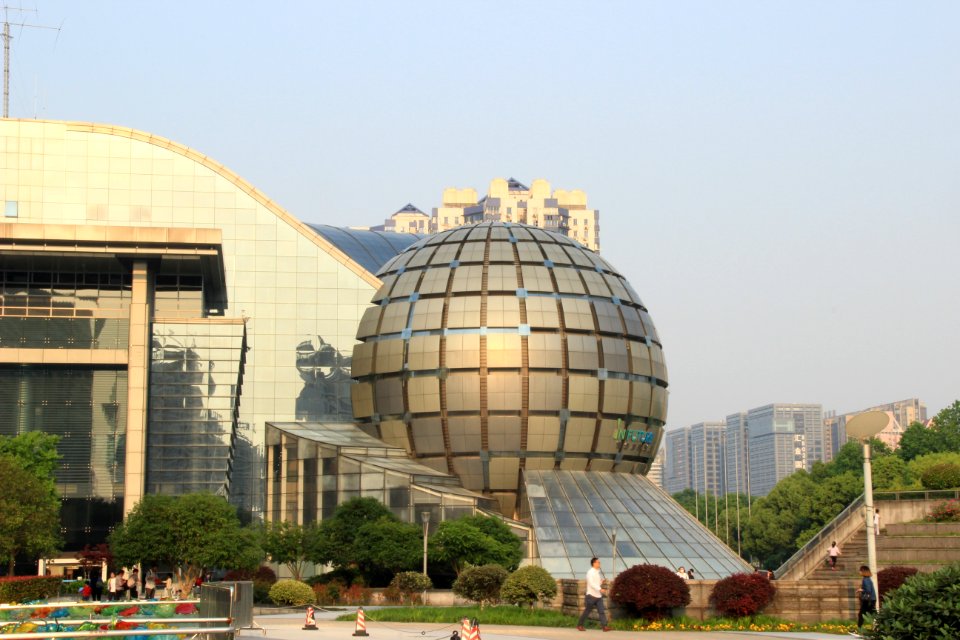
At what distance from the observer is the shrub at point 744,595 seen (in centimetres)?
4100

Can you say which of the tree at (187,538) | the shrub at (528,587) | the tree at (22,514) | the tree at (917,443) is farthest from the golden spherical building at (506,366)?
the tree at (917,443)

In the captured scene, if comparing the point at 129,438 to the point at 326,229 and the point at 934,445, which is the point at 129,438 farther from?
the point at 934,445

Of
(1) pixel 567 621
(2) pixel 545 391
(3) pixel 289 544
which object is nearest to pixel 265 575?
(3) pixel 289 544

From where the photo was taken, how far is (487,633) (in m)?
38.6

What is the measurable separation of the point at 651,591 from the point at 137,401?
43.3m

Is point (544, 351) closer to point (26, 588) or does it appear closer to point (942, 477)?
point (942, 477)

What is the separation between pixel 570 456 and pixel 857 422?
3991 cm

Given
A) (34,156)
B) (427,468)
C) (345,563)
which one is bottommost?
(345,563)

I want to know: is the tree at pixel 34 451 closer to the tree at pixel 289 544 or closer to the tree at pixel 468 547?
the tree at pixel 289 544

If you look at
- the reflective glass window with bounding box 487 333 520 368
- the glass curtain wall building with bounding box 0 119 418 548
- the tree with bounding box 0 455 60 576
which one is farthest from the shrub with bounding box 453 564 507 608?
the glass curtain wall building with bounding box 0 119 418 548

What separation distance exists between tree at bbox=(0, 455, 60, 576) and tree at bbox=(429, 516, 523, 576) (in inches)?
739

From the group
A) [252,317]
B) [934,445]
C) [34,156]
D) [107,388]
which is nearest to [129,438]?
[107,388]

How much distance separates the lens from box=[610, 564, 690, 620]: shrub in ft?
133

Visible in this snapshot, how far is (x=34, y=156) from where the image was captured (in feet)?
277
